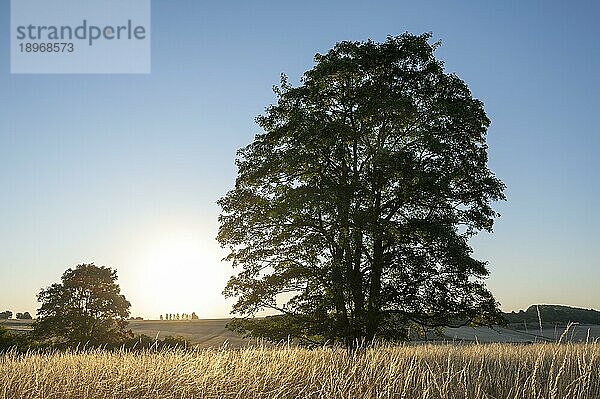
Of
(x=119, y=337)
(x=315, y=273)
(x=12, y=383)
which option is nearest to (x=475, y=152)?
(x=315, y=273)

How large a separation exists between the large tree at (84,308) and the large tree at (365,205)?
17.0 m

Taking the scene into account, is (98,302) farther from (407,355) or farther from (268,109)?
(407,355)

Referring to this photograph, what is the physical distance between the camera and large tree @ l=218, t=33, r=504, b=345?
20.7 metres

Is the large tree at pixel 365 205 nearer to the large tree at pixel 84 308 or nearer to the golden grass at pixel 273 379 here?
the golden grass at pixel 273 379

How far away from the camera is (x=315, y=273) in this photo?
2108cm

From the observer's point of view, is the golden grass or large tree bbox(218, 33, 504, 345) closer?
the golden grass

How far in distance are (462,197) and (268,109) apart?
745 centimetres

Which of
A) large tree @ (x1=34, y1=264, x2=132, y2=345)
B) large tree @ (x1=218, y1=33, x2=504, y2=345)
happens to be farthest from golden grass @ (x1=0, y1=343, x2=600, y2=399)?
large tree @ (x1=34, y1=264, x2=132, y2=345)

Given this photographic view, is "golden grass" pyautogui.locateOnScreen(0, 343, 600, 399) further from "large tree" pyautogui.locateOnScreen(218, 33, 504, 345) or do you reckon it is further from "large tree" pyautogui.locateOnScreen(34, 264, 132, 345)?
"large tree" pyautogui.locateOnScreen(34, 264, 132, 345)

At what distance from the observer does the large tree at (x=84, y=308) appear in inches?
1400

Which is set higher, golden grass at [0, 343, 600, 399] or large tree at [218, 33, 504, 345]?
large tree at [218, 33, 504, 345]

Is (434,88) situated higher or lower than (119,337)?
higher

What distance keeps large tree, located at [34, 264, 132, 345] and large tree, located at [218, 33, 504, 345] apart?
1700 centimetres

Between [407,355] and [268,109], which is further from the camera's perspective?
[268,109]
